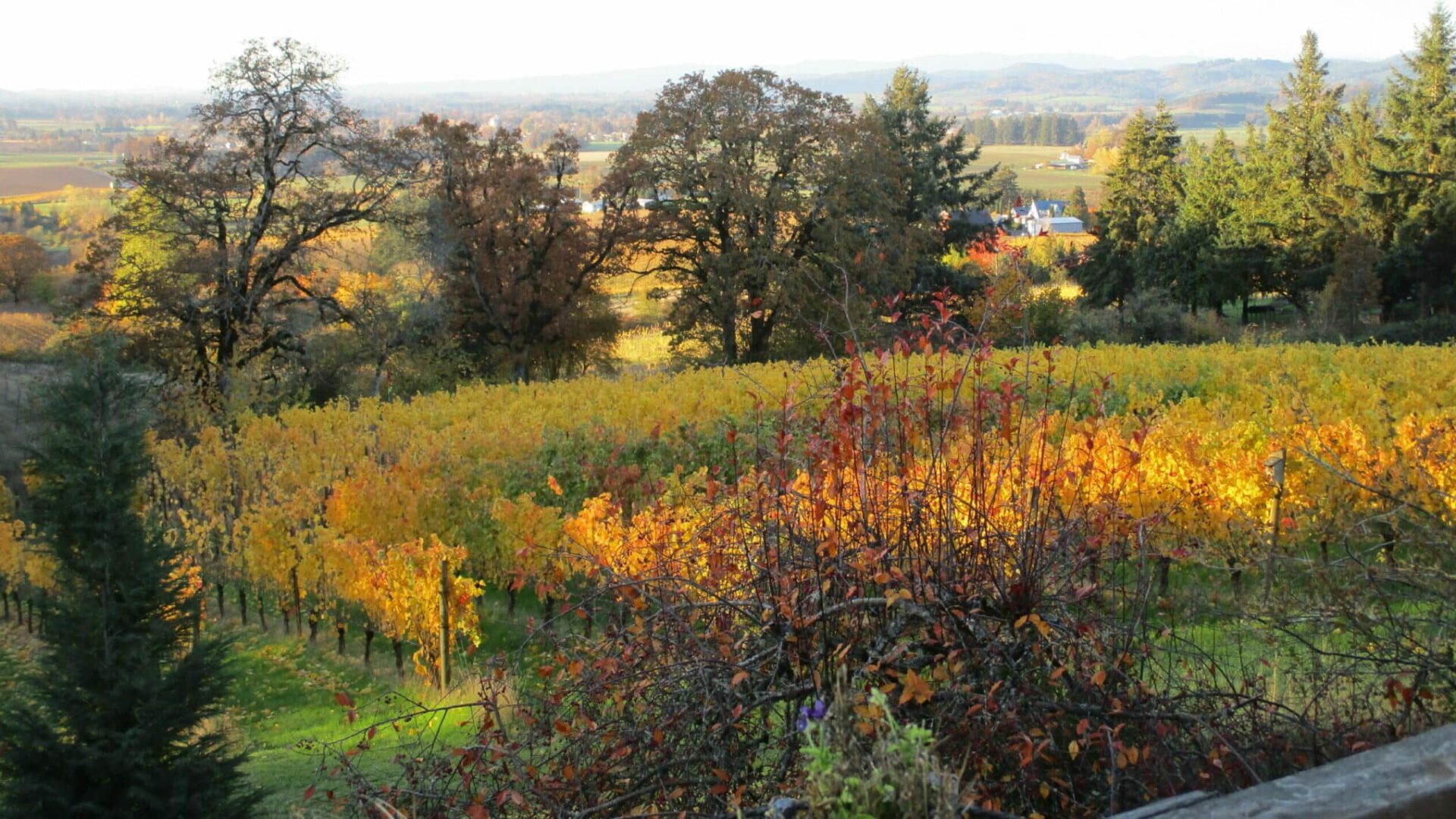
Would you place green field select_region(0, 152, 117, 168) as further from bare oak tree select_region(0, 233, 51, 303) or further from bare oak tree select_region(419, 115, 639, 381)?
bare oak tree select_region(419, 115, 639, 381)

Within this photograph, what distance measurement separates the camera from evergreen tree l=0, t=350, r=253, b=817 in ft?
16.6

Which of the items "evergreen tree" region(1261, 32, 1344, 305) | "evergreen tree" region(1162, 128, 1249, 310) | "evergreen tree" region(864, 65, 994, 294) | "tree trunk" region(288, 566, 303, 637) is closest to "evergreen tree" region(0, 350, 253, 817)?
"tree trunk" region(288, 566, 303, 637)

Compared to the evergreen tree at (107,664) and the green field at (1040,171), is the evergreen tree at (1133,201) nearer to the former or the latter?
the evergreen tree at (107,664)

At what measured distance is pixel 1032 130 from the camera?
151625 millimetres

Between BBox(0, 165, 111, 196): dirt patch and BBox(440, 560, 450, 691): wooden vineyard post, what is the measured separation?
68.8 m

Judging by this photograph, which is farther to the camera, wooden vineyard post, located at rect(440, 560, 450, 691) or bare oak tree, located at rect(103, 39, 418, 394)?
bare oak tree, located at rect(103, 39, 418, 394)

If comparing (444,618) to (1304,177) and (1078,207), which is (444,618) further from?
(1078,207)

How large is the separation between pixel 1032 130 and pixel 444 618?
507ft

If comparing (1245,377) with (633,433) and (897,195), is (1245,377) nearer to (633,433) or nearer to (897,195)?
(633,433)

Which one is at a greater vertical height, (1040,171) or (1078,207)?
(1040,171)

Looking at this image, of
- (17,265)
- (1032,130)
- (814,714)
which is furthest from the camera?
(1032,130)

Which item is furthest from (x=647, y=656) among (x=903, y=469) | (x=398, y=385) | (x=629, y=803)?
(x=398, y=385)

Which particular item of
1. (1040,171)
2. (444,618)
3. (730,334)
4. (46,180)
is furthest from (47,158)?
(444,618)

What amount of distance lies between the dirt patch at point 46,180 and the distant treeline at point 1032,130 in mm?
104739
